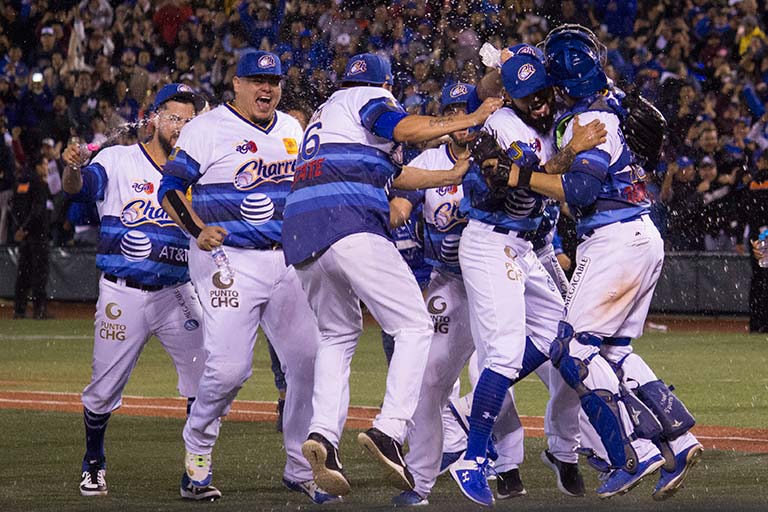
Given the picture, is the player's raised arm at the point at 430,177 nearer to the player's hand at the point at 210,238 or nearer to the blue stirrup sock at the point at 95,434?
the player's hand at the point at 210,238

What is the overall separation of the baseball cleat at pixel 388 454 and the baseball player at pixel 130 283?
1.82 m

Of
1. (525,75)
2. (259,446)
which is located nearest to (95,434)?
(259,446)

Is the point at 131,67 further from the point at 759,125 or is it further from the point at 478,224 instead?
the point at 478,224

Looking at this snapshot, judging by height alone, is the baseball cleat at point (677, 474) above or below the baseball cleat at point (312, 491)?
above

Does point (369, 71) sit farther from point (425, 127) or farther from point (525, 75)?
point (525, 75)

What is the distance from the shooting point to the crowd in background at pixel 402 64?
18.7m

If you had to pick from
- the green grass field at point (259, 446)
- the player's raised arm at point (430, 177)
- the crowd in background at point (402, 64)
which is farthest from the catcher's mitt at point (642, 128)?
the crowd in background at point (402, 64)

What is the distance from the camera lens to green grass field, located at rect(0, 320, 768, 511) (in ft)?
24.8

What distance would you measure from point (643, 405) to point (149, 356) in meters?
9.81

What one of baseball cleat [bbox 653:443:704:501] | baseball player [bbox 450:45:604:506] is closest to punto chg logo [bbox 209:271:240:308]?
baseball player [bbox 450:45:604:506]

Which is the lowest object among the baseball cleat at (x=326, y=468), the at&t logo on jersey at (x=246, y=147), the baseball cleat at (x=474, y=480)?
the baseball cleat at (x=474, y=480)

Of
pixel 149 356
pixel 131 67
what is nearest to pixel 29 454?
pixel 149 356

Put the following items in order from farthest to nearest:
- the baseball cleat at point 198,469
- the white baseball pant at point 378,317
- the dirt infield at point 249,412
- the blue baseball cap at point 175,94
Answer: the dirt infield at point 249,412 → the blue baseball cap at point 175,94 → the baseball cleat at point 198,469 → the white baseball pant at point 378,317

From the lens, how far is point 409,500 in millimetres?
7527
